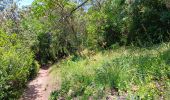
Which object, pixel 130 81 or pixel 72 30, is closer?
pixel 130 81

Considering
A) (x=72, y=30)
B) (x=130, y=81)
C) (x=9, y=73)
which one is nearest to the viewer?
(x=130, y=81)

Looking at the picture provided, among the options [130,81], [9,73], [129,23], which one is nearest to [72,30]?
[129,23]

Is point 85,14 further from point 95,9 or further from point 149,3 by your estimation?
point 149,3

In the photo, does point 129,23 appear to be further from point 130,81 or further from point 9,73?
point 130,81

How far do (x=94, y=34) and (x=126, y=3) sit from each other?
498cm

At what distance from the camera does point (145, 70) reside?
6793mm

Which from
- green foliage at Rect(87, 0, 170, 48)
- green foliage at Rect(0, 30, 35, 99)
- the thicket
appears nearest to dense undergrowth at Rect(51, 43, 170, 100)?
the thicket

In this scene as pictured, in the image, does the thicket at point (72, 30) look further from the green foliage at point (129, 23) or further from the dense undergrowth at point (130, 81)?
the dense undergrowth at point (130, 81)

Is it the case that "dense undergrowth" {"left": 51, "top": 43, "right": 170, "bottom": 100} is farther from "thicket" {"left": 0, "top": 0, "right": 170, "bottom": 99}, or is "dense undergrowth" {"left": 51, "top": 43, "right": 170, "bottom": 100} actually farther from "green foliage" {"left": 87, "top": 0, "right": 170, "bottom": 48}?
"green foliage" {"left": 87, "top": 0, "right": 170, "bottom": 48}

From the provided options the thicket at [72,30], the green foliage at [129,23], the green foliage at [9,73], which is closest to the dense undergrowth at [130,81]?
the thicket at [72,30]

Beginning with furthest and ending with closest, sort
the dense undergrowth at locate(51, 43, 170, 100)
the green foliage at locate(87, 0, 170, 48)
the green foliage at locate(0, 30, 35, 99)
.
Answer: the green foliage at locate(87, 0, 170, 48), the green foliage at locate(0, 30, 35, 99), the dense undergrowth at locate(51, 43, 170, 100)

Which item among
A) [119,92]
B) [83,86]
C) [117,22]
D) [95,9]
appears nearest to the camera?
[119,92]

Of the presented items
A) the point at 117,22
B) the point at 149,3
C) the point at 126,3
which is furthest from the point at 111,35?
the point at 149,3

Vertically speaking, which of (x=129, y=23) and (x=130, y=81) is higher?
(x=129, y=23)
